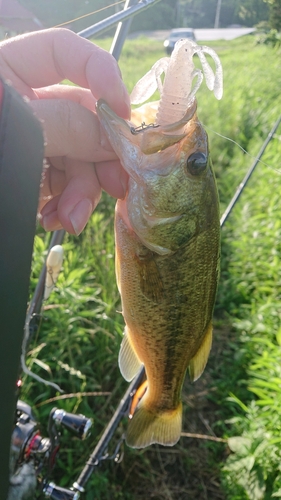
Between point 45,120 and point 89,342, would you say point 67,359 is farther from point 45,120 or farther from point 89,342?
point 45,120

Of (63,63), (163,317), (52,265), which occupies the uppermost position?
(63,63)

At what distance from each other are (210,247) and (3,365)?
99cm

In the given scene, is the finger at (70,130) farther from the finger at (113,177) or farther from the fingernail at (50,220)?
the fingernail at (50,220)

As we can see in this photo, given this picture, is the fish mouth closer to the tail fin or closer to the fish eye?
the fish eye

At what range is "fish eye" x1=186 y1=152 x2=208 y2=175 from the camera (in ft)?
4.45

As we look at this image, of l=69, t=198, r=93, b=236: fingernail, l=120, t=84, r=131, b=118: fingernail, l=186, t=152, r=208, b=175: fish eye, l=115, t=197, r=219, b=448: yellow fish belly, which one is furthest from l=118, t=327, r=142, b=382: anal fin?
l=120, t=84, r=131, b=118: fingernail

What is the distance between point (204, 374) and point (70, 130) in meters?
2.83

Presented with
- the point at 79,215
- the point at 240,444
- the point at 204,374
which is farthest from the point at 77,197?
the point at 204,374

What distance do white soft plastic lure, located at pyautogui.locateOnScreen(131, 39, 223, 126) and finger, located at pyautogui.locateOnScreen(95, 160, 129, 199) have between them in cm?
27

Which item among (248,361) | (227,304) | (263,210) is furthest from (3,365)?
(263,210)

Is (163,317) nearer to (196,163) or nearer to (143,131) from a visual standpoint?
(196,163)

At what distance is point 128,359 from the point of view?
1.76 meters

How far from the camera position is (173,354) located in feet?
5.67

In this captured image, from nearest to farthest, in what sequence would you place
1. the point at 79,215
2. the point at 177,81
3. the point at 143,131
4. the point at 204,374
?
the point at 177,81, the point at 143,131, the point at 79,215, the point at 204,374
